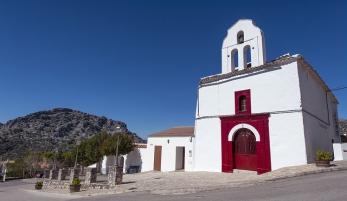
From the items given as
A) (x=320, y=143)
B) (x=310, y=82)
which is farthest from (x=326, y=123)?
(x=310, y=82)

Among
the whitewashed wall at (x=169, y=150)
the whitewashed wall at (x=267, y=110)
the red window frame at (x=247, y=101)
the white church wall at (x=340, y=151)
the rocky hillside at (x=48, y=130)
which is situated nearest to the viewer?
the whitewashed wall at (x=267, y=110)

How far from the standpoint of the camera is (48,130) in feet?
236

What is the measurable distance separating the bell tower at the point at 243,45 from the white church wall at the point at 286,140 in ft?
13.0

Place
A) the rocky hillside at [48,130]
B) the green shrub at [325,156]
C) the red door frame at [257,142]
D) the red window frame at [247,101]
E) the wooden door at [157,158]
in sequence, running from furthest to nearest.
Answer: the rocky hillside at [48,130]
the wooden door at [157,158]
the red window frame at [247,101]
the red door frame at [257,142]
the green shrub at [325,156]

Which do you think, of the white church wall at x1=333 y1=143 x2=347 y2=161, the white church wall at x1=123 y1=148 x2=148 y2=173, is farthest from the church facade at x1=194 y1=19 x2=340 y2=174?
the white church wall at x1=123 y1=148 x2=148 y2=173

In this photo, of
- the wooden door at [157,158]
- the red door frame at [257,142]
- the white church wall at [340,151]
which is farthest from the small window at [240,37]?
the wooden door at [157,158]

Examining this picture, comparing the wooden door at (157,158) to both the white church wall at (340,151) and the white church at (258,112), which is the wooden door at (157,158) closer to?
the white church at (258,112)

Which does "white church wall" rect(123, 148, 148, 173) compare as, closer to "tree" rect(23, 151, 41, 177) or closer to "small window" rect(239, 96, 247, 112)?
"small window" rect(239, 96, 247, 112)

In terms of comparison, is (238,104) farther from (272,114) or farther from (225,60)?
(225,60)

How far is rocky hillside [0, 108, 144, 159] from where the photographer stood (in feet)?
189

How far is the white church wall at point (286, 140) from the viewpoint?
12.2 meters

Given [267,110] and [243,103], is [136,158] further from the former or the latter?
[267,110]

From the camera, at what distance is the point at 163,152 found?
21609 millimetres

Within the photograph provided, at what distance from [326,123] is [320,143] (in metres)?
3.51
